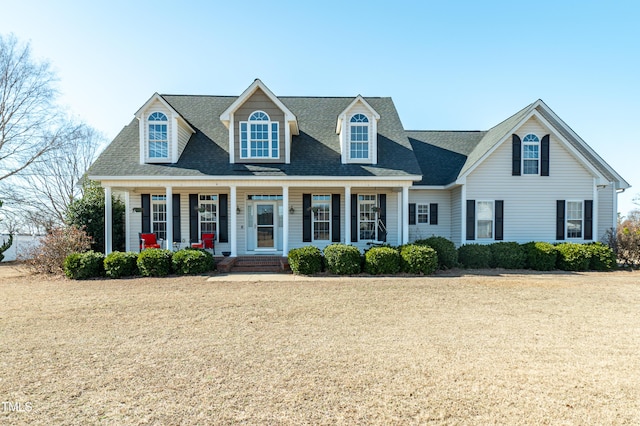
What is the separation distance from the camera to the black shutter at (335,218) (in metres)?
15.8

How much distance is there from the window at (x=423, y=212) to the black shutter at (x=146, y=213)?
12.4 meters

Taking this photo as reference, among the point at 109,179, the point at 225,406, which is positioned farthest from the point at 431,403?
the point at 109,179

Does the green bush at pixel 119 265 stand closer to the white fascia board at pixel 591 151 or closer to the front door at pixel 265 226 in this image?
the front door at pixel 265 226

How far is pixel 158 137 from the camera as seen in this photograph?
14531 millimetres

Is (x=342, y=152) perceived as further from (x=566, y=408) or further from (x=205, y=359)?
(x=566, y=408)

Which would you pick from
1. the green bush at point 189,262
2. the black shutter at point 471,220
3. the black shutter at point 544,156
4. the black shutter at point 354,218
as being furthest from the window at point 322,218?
the black shutter at point 544,156

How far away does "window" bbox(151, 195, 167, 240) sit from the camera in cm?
1558

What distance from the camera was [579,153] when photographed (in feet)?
49.8

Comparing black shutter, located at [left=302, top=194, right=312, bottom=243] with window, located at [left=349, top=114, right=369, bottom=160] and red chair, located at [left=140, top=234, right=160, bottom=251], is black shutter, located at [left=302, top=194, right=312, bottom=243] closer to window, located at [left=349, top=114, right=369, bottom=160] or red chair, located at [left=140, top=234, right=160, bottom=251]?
window, located at [left=349, top=114, right=369, bottom=160]

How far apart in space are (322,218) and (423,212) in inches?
198

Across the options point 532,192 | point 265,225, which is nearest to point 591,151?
point 532,192

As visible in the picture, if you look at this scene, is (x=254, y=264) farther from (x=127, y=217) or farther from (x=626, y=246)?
(x=626, y=246)

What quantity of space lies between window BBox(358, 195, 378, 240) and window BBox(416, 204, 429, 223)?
2359 mm

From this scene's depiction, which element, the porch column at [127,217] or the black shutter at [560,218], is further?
the black shutter at [560,218]
